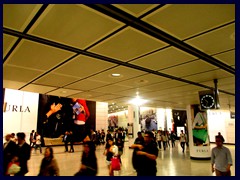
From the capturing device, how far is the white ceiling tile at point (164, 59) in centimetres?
300

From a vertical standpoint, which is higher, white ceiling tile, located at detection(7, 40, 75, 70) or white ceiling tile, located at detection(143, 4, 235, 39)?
white ceiling tile, located at detection(143, 4, 235, 39)

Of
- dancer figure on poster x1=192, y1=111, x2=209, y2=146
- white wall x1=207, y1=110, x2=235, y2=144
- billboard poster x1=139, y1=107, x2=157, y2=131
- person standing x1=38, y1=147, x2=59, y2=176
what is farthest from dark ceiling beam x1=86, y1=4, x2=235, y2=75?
billboard poster x1=139, y1=107, x2=157, y2=131

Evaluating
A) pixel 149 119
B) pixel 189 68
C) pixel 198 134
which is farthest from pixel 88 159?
pixel 149 119

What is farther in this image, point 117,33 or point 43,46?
point 43,46

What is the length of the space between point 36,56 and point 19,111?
475 inches

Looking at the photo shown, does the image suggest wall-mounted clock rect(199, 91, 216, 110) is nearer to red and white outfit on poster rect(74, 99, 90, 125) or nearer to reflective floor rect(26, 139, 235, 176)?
reflective floor rect(26, 139, 235, 176)

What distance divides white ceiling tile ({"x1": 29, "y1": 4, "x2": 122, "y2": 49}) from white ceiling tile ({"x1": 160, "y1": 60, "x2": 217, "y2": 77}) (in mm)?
1888

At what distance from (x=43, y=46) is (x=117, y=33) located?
108cm

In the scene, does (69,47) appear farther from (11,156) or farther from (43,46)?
(11,156)

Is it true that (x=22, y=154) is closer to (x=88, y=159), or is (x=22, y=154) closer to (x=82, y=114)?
(x=88, y=159)

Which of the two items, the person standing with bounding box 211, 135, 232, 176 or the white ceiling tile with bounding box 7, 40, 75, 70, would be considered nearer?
the white ceiling tile with bounding box 7, 40, 75, 70

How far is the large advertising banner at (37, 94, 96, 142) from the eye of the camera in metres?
15.4
